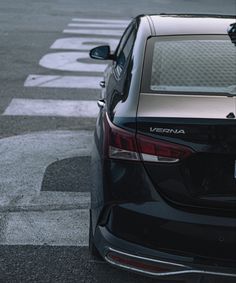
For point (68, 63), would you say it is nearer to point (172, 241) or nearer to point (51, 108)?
point (51, 108)

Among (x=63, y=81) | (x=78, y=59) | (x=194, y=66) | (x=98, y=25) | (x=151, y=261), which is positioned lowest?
(x=98, y=25)

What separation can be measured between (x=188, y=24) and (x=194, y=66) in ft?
1.99

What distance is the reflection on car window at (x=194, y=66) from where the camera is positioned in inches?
120

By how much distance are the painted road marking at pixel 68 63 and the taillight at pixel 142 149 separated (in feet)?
22.6

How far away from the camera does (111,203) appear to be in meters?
2.81

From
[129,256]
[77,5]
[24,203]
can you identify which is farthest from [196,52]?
[77,5]

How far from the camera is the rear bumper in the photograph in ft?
8.70

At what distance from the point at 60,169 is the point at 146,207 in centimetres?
249

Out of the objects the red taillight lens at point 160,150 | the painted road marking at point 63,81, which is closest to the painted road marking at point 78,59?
the painted road marking at point 63,81

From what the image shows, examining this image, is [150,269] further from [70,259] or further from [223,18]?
[223,18]

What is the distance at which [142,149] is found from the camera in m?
2.70

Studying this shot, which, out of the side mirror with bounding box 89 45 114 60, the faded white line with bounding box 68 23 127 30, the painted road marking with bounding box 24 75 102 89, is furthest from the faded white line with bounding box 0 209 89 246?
the faded white line with bounding box 68 23 127 30

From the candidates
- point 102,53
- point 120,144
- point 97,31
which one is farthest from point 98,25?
point 120,144

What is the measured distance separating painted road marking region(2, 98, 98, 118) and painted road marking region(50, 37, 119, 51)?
14.0 ft
